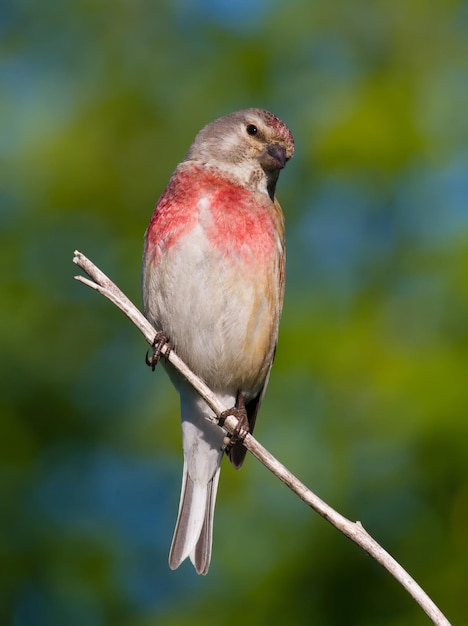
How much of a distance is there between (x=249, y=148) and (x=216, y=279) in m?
0.86

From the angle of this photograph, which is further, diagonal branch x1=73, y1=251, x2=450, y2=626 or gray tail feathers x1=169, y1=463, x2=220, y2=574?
gray tail feathers x1=169, y1=463, x2=220, y2=574

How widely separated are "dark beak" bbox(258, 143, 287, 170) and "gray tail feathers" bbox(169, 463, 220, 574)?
1.72 meters

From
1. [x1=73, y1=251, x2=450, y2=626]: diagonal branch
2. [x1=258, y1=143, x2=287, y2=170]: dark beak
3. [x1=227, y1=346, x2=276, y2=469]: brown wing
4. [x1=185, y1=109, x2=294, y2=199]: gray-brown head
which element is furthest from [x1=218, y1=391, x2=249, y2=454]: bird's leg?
[x1=258, y1=143, x2=287, y2=170]: dark beak

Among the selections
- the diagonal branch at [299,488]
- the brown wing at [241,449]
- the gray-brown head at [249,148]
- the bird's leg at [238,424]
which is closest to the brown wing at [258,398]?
the brown wing at [241,449]

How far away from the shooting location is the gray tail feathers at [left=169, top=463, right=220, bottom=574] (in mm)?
5703

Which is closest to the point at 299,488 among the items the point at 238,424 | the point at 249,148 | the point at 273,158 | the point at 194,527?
the point at 238,424

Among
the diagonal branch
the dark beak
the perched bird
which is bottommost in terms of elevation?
the diagonal branch

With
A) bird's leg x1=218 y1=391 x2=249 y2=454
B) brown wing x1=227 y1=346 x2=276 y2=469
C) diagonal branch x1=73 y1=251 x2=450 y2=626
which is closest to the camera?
diagonal branch x1=73 y1=251 x2=450 y2=626

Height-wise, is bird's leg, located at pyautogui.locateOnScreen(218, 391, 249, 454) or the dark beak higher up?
the dark beak

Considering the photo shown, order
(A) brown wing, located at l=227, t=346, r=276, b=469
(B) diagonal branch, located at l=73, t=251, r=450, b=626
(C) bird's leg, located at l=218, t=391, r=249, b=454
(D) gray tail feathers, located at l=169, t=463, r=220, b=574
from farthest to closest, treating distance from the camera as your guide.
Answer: (A) brown wing, located at l=227, t=346, r=276, b=469
(D) gray tail feathers, located at l=169, t=463, r=220, b=574
(C) bird's leg, located at l=218, t=391, r=249, b=454
(B) diagonal branch, located at l=73, t=251, r=450, b=626

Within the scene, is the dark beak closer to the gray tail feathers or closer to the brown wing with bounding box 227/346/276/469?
the brown wing with bounding box 227/346/276/469

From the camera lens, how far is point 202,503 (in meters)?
5.98

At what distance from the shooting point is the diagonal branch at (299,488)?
12.3 ft

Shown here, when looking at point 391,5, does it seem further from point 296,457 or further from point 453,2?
point 296,457
